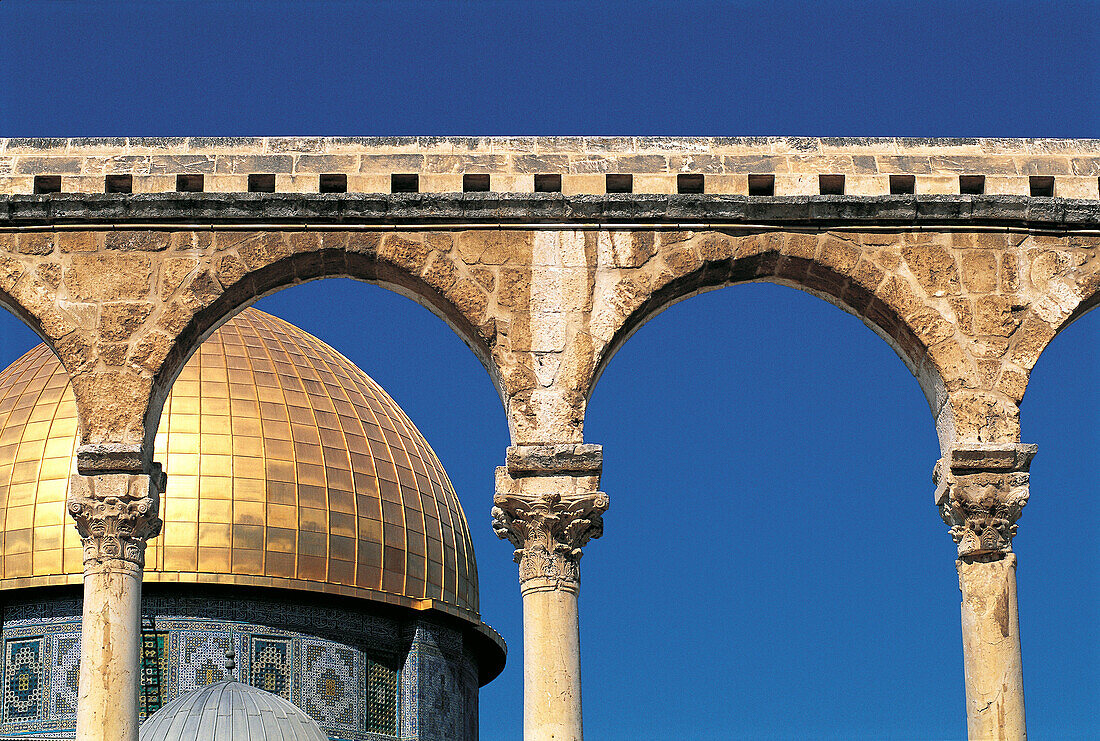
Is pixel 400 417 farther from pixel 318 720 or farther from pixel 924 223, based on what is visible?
pixel 924 223

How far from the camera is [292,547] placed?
3219cm

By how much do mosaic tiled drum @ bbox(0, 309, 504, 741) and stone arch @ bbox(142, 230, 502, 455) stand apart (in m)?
12.2

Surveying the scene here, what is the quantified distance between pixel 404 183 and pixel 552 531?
3396 mm

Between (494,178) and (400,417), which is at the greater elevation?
(400,417)

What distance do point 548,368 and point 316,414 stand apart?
1415 cm

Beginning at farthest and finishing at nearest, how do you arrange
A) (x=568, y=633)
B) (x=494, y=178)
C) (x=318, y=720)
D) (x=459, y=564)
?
1. (x=459, y=564)
2. (x=318, y=720)
3. (x=494, y=178)
4. (x=568, y=633)

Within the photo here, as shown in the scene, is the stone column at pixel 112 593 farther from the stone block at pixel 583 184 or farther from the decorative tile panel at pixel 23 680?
the decorative tile panel at pixel 23 680

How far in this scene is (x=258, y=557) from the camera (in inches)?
1260

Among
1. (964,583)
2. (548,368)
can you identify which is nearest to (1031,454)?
(964,583)

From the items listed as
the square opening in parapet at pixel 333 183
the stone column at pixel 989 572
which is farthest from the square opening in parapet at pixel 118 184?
the stone column at pixel 989 572

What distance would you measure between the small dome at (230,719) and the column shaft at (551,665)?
10889 mm

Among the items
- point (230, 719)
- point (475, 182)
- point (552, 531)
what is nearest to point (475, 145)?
point (475, 182)

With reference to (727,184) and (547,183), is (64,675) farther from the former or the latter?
(727,184)

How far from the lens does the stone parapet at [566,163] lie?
20.3m
